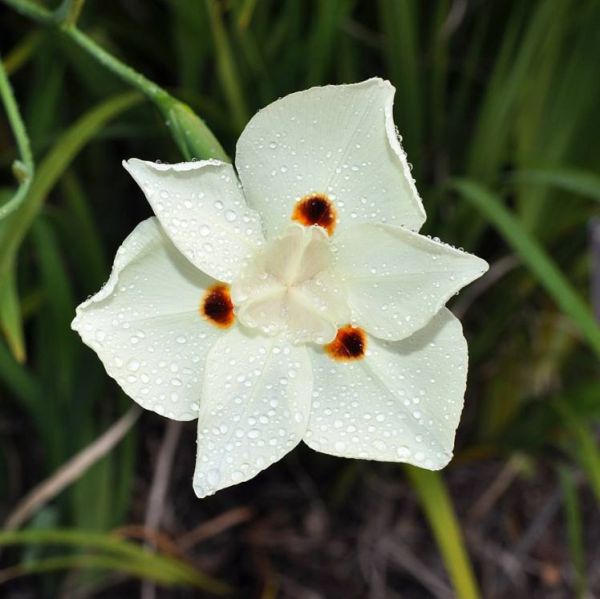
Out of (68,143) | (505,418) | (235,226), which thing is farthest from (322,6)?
(505,418)

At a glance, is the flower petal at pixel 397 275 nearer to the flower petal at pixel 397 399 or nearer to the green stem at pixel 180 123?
the flower petal at pixel 397 399

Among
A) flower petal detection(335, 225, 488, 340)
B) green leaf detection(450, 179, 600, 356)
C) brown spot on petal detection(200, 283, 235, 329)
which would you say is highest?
flower petal detection(335, 225, 488, 340)

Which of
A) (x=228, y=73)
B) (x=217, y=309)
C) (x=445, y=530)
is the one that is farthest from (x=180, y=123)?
(x=445, y=530)

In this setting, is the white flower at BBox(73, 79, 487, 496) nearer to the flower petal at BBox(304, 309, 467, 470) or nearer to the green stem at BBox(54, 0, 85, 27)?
the flower petal at BBox(304, 309, 467, 470)

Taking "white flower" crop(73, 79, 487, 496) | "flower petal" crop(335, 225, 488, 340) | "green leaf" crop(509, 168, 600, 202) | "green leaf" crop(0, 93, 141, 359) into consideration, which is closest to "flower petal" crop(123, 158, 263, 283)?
"white flower" crop(73, 79, 487, 496)

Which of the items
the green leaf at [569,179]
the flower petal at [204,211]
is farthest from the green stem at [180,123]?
the green leaf at [569,179]

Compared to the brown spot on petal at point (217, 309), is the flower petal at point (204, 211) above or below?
above
